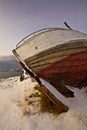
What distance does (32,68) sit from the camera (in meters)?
10.2

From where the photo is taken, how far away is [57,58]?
33.9 feet

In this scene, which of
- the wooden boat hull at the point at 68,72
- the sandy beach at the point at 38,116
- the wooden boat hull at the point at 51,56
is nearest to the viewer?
the sandy beach at the point at 38,116

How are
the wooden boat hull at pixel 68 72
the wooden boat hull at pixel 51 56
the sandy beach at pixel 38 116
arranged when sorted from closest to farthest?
1. the sandy beach at pixel 38 116
2. the wooden boat hull at pixel 68 72
3. the wooden boat hull at pixel 51 56

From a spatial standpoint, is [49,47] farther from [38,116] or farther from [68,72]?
[38,116]

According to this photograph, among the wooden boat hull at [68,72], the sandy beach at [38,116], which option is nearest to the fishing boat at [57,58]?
the wooden boat hull at [68,72]

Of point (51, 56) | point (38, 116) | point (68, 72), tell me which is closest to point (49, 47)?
point (51, 56)

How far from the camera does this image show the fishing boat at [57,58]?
9953 mm

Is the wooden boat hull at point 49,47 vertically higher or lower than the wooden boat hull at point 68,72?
higher

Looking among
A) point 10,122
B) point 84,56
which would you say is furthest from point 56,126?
point 84,56

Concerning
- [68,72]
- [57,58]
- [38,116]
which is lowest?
[38,116]

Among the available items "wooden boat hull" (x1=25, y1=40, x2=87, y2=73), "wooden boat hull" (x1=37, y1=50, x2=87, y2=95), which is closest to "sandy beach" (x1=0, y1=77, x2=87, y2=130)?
"wooden boat hull" (x1=37, y1=50, x2=87, y2=95)

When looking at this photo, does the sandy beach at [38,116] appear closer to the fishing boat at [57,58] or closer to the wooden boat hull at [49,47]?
the fishing boat at [57,58]

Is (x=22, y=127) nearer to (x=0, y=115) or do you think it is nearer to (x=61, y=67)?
(x=0, y=115)

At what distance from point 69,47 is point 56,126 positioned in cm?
465
